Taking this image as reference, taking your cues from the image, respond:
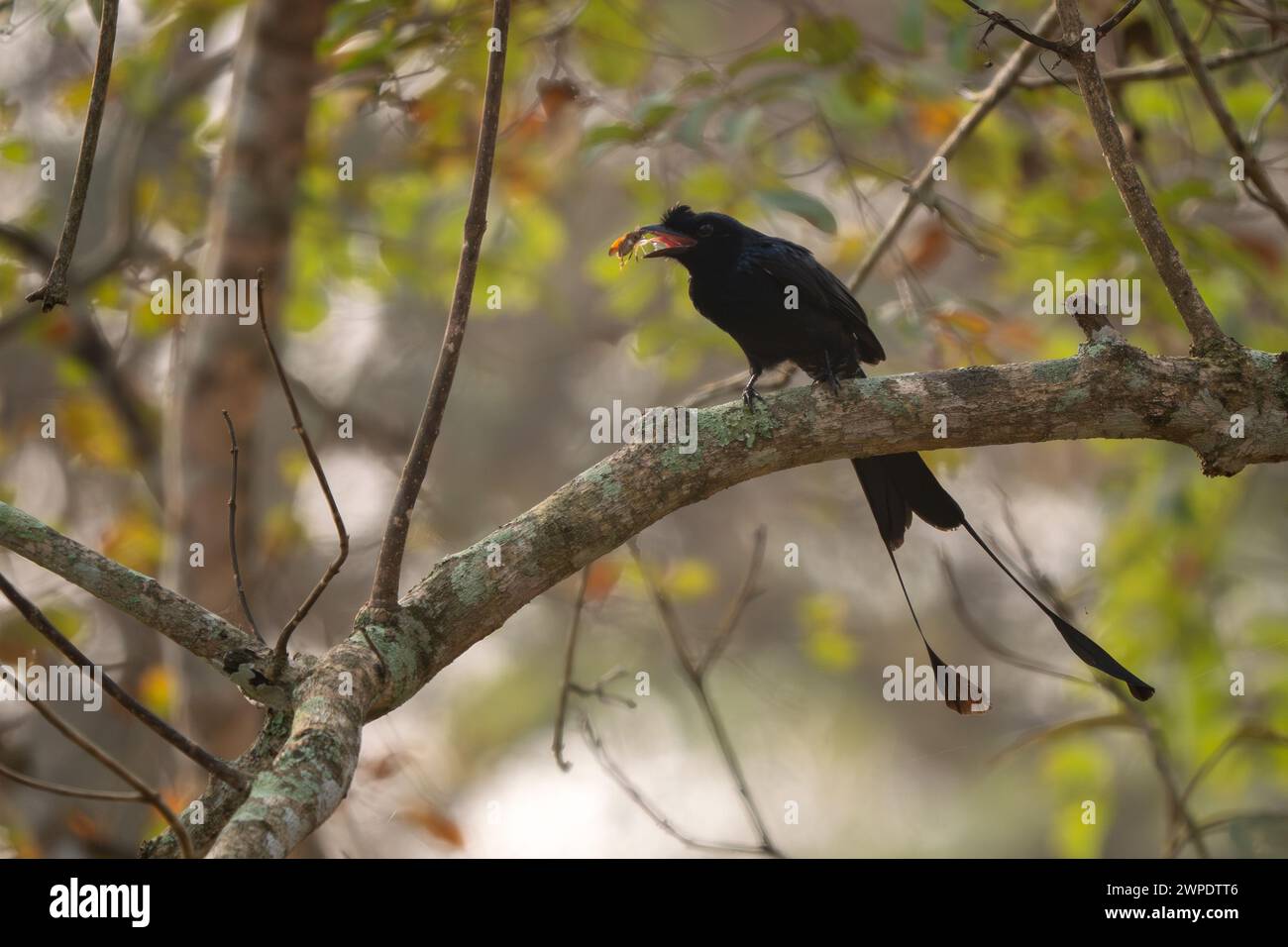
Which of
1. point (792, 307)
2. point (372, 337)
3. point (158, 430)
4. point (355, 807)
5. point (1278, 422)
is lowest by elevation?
Answer: point (355, 807)

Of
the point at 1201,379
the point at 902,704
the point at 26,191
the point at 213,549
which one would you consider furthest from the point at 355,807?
the point at 902,704

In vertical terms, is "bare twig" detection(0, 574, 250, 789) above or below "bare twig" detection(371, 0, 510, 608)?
below

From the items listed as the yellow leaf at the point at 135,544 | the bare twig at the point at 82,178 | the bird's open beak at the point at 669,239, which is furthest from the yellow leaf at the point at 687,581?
the bare twig at the point at 82,178

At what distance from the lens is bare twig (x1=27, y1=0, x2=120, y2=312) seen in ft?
6.12

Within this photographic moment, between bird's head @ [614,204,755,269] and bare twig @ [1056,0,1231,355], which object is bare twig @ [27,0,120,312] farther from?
bare twig @ [1056,0,1231,355]

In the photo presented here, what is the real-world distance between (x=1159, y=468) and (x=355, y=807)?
3.42 meters

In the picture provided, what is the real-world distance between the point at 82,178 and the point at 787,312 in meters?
1.81

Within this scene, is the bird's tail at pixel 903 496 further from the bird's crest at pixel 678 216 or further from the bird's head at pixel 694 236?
the bird's crest at pixel 678 216

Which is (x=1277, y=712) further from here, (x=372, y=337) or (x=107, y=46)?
(x=372, y=337)

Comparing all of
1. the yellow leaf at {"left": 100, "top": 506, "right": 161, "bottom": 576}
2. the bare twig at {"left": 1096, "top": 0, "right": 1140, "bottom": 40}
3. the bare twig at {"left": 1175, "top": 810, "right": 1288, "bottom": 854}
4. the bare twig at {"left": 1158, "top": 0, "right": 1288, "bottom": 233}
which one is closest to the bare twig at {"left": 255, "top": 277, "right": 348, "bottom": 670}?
the bare twig at {"left": 1096, "top": 0, "right": 1140, "bottom": 40}

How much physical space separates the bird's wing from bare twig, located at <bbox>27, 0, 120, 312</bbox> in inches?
68.4

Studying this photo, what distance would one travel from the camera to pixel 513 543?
2.05 meters

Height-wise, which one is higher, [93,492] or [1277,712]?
[93,492]

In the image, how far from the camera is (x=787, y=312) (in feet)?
10.4
